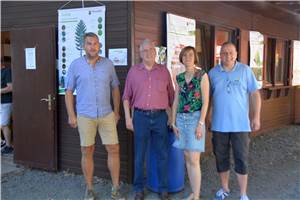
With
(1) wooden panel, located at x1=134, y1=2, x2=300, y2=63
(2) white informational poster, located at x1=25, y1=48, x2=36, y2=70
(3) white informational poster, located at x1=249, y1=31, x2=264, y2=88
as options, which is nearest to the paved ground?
(2) white informational poster, located at x1=25, y1=48, x2=36, y2=70

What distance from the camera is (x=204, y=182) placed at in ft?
15.9

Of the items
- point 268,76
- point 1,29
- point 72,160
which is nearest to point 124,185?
point 72,160

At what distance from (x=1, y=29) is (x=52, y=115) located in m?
1.64

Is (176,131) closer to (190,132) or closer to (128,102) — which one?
(190,132)

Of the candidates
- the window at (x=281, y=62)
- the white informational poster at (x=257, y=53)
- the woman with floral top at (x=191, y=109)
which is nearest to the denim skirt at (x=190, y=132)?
the woman with floral top at (x=191, y=109)

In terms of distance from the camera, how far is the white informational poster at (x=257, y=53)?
7.61 m

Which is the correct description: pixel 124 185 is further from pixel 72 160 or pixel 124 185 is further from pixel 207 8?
pixel 207 8

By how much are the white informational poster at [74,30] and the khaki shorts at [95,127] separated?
3.45 feet

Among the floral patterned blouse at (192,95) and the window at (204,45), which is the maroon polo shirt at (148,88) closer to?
the floral patterned blouse at (192,95)

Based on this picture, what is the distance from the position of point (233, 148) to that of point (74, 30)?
8.21 feet

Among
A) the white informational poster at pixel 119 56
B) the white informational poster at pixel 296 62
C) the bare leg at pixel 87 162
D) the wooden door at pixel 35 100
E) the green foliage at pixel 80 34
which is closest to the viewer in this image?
the bare leg at pixel 87 162

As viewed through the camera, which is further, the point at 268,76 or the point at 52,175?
the point at 268,76

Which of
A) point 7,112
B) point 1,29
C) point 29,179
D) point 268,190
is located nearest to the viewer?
point 268,190

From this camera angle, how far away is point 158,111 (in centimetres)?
401
